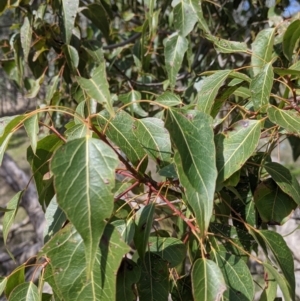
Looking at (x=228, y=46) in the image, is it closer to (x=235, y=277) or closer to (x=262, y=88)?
(x=262, y=88)

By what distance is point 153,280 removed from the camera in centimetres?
63

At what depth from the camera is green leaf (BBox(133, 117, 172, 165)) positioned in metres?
0.67

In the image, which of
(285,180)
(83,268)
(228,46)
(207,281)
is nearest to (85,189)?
(83,268)

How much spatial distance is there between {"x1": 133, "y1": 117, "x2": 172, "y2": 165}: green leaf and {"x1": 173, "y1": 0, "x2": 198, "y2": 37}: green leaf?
485 mm

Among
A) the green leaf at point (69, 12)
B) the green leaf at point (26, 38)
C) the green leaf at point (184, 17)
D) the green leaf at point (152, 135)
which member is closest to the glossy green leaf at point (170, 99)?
the green leaf at point (152, 135)

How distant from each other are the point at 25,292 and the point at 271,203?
1.25 ft

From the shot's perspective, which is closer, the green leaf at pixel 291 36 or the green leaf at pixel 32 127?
the green leaf at pixel 32 127

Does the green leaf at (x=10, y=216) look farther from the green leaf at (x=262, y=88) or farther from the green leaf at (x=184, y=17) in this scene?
the green leaf at (x=184, y=17)

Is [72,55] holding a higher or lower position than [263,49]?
lower

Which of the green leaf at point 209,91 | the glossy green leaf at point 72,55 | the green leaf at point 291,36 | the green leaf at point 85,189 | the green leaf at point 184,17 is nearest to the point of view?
the green leaf at point 85,189

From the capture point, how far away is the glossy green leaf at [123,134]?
654 mm

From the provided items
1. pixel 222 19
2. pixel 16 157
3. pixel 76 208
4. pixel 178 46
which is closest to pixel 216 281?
pixel 76 208

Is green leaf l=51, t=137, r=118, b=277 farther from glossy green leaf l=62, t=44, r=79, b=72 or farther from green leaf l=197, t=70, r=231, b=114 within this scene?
glossy green leaf l=62, t=44, r=79, b=72

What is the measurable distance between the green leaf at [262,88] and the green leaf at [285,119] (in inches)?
1.1
